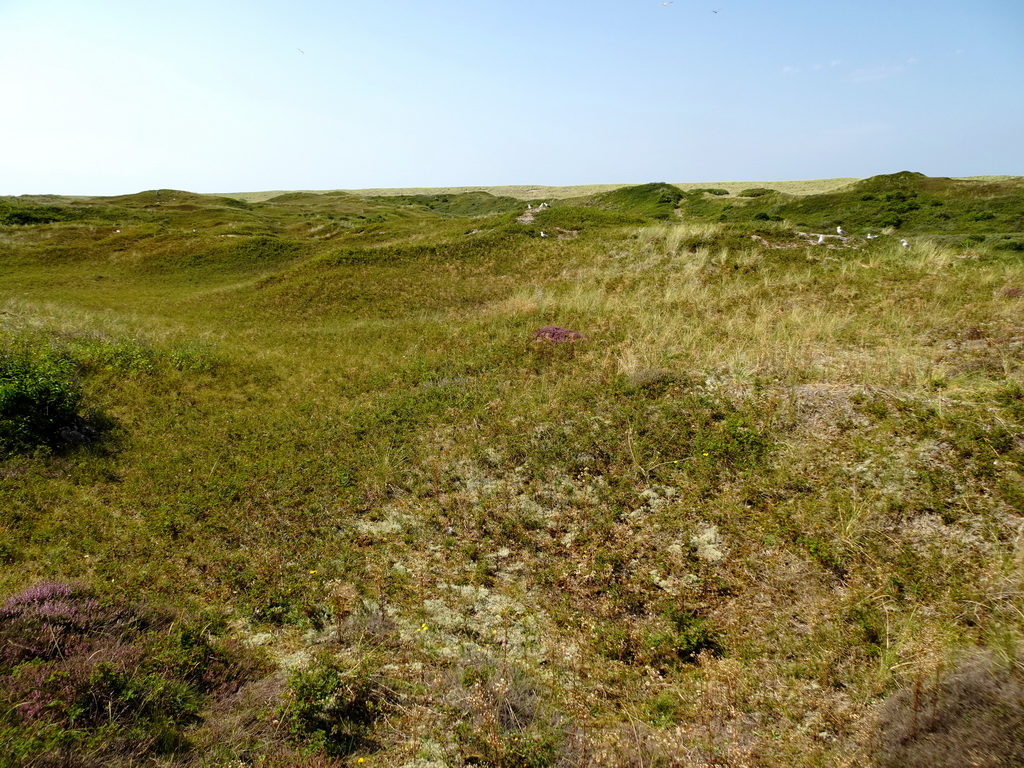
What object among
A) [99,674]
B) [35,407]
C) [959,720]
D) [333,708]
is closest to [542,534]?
[333,708]

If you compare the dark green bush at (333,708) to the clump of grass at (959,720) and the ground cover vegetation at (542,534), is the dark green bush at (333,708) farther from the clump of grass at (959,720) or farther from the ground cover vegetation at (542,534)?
the clump of grass at (959,720)

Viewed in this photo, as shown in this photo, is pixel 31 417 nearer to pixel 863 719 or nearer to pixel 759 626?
pixel 759 626

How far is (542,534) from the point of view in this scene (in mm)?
8672

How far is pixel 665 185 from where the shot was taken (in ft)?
178

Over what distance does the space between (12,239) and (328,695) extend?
176ft

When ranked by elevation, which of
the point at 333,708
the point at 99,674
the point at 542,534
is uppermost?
the point at 99,674

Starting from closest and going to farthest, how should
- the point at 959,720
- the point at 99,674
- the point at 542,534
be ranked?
the point at 959,720, the point at 99,674, the point at 542,534

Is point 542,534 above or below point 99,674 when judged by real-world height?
below

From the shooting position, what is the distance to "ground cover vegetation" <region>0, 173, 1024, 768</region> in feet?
16.2

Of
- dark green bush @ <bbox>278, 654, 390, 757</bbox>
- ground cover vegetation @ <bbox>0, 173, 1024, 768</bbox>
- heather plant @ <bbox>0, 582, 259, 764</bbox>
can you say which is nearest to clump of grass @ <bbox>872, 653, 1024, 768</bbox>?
ground cover vegetation @ <bbox>0, 173, 1024, 768</bbox>

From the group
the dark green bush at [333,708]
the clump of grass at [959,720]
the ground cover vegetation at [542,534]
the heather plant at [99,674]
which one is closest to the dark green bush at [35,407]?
the ground cover vegetation at [542,534]

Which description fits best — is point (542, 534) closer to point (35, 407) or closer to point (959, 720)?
point (959, 720)

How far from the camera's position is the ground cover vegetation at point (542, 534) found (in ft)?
16.2

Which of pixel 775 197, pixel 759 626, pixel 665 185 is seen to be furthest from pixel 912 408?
pixel 665 185
